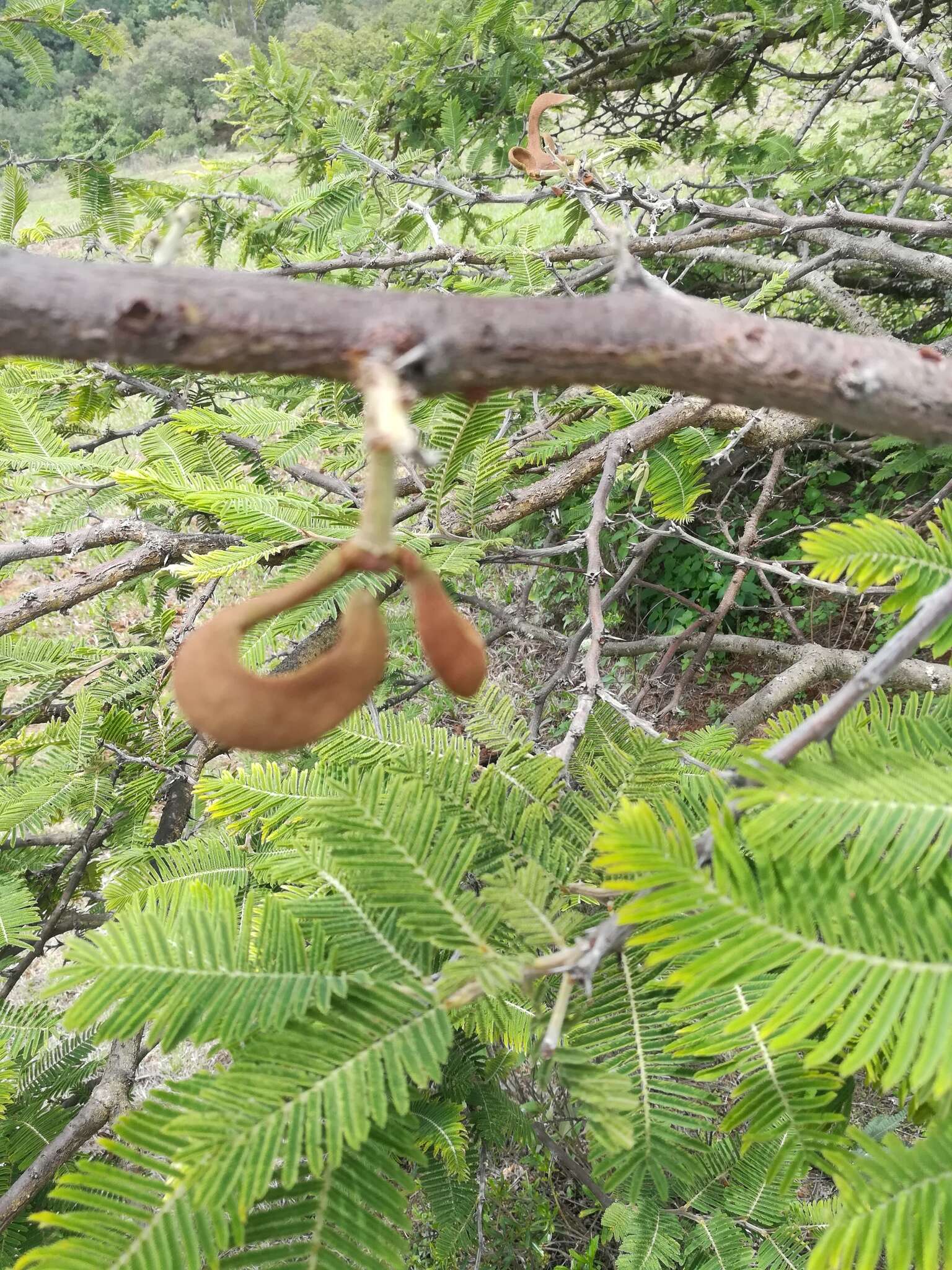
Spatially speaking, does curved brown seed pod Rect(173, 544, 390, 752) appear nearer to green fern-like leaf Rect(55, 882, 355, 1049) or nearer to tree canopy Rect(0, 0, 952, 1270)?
tree canopy Rect(0, 0, 952, 1270)

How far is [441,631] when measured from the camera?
1.71 feet

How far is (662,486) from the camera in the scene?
189 cm

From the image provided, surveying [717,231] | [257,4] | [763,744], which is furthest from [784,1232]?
[257,4]

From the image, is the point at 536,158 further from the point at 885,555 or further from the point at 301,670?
the point at 301,670

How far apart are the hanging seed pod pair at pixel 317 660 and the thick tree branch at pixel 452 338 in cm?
7

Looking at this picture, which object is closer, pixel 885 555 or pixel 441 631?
pixel 441 631

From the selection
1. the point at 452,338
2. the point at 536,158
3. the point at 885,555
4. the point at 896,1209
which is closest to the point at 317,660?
the point at 452,338

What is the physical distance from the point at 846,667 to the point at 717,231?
61.5 inches

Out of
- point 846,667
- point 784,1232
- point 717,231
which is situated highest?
point 717,231

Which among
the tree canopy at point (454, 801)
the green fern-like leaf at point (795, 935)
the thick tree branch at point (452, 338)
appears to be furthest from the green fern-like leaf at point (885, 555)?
the green fern-like leaf at point (795, 935)

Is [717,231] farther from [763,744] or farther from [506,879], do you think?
[506,879]

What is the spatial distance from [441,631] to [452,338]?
0.20m

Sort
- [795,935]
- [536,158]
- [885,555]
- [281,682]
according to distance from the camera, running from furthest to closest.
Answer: [536,158] → [885,555] → [795,935] → [281,682]

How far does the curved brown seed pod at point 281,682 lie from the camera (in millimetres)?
487
